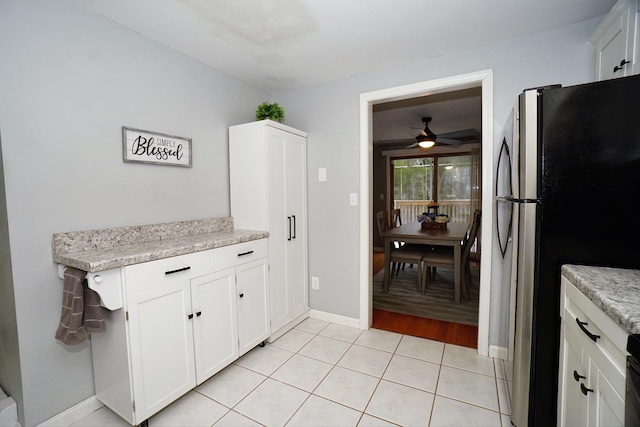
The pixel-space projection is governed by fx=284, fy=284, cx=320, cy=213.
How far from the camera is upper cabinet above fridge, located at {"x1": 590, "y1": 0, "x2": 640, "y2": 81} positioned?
139 cm

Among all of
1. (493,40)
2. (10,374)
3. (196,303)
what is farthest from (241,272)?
(493,40)

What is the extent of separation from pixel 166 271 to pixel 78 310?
1.36 ft

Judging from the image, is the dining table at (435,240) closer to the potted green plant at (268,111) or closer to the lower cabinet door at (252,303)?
the lower cabinet door at (252,303)

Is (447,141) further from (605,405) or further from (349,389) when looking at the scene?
(605,405)

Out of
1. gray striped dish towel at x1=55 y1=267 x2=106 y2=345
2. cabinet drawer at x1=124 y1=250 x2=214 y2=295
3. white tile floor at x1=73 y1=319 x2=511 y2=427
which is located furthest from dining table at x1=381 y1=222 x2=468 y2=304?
gray striped dish towel at x1=55 y1=267 x2=106 y2=345

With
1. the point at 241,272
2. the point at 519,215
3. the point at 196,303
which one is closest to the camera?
the point at 519,215

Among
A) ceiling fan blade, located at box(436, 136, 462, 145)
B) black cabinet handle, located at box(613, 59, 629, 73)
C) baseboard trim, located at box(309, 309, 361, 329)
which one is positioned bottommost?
baseboard trim, located at box(309, 309, 361, 329)

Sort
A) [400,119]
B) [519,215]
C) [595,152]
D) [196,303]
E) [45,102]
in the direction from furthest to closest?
[400,119], [196,303], [45,102], [519,215], [595,152]

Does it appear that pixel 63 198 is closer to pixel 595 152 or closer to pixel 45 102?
pixel 45 102

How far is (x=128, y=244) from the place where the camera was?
71.4 inches

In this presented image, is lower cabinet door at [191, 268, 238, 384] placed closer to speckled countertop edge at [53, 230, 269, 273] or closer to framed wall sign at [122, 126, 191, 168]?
speckled countertop edge at [53, 230, 269, 273]

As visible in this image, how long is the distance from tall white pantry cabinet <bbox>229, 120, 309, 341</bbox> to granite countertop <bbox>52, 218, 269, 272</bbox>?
28 cm

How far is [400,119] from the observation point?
443cm

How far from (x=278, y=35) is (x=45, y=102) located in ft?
4.60
